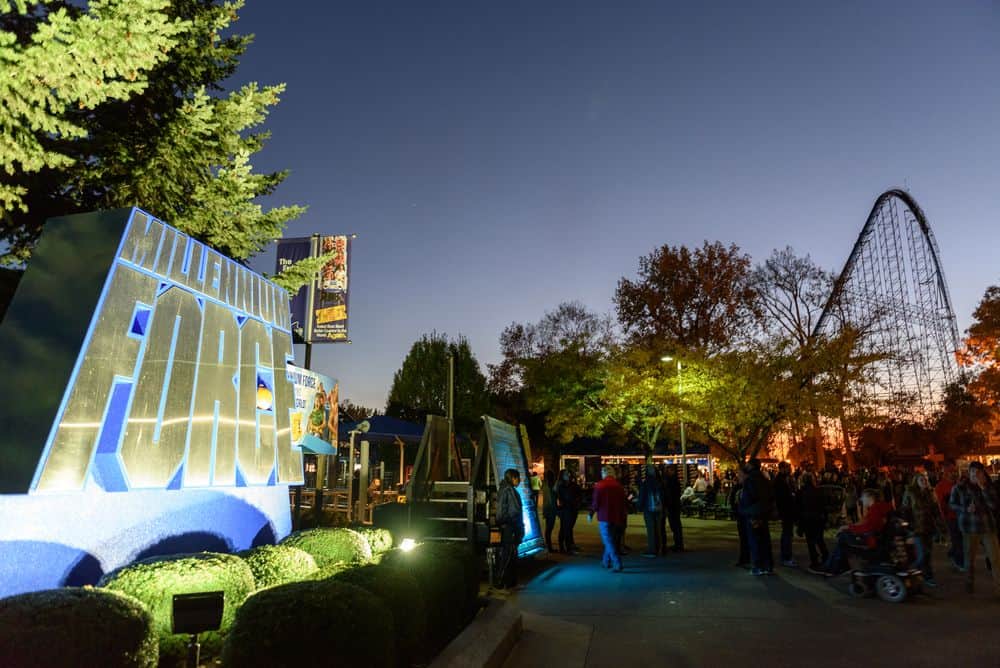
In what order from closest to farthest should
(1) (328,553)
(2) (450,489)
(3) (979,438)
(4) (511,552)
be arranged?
1. (1) (328,553)
2. (4) (511,552)
3. (2) (450,489)
4. (3) (979,438)

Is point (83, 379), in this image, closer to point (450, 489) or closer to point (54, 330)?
point (54, 330)

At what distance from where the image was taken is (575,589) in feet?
34.9

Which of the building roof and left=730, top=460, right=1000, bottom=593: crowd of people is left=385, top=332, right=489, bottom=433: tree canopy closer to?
the building roof

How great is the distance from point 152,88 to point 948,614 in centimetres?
1264

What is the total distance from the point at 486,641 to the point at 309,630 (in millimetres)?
2443

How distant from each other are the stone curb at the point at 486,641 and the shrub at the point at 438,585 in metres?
0.26

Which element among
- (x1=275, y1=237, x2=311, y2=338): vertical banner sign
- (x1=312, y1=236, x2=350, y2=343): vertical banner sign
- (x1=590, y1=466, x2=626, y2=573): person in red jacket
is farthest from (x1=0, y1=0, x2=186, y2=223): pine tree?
(x1=312, y1=236, x2=350, y2=343): vertical banner sign

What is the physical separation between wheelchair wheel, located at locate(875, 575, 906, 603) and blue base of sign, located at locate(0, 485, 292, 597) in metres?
8.12

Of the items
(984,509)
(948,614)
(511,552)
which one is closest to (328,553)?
(511,552)

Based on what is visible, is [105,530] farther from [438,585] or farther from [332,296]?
[332,296]

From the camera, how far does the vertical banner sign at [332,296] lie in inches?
780

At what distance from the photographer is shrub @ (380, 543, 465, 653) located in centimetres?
602

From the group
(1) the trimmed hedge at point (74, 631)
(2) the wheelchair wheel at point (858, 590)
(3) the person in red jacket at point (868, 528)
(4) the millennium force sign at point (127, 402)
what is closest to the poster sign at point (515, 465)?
(3) the person in red jacket at point (868, 528)

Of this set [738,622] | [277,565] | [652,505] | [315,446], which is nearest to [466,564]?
[277,565]
